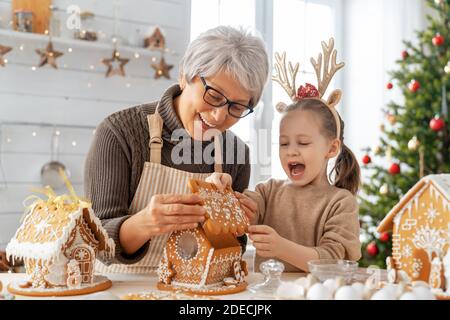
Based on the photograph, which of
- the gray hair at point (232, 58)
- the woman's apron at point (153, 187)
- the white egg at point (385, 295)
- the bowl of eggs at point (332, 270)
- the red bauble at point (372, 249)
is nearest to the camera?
the white egg at point (385, 295)

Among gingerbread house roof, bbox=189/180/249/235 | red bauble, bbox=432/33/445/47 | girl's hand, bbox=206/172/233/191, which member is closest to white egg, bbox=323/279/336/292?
gingerbread house roof, bbox=189/180/249/235

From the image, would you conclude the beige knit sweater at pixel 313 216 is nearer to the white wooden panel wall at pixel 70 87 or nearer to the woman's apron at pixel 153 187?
the woman's apron at pixel 153 187

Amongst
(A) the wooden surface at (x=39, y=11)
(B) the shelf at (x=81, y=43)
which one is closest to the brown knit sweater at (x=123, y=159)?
(B) the shelf at (x=81, y=43)

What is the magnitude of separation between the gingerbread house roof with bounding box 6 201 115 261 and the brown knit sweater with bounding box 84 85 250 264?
237 millimetres

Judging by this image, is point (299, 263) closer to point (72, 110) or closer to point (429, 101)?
point (72, 110)

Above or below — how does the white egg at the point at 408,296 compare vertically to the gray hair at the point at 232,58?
below

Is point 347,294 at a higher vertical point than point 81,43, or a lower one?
lower

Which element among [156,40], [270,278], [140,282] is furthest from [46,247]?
[156,40]

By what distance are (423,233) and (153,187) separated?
2.59 feet

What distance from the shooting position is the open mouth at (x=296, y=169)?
1.74 meters

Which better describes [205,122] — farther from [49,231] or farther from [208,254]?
[49,231]

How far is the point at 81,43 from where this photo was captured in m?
3.46

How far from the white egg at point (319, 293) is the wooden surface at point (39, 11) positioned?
2899mm

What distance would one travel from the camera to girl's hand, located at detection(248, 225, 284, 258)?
1428mm
